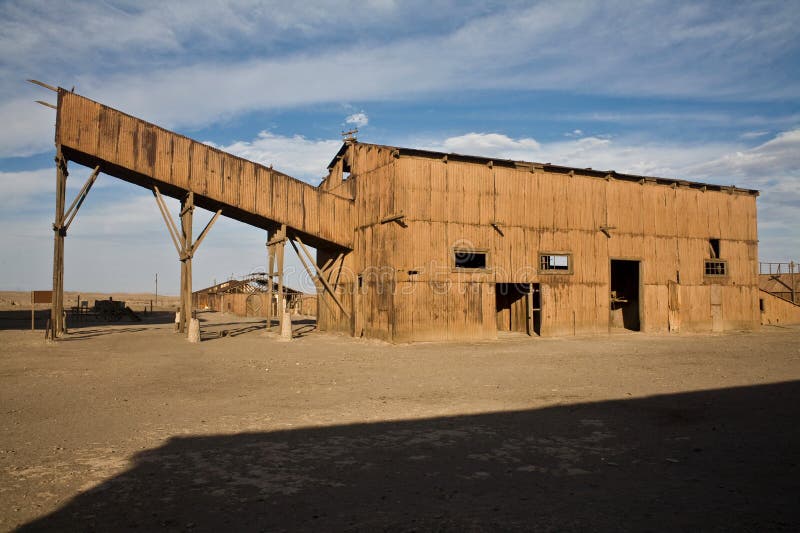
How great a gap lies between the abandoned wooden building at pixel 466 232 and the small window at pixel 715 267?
9cm

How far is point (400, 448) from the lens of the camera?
23.5 ft

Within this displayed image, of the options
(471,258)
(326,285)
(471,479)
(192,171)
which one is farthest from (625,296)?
(471,479)

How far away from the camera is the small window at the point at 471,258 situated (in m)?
24.0

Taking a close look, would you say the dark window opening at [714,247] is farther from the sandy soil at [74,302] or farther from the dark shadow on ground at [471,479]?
the sandy soil at [74,302]

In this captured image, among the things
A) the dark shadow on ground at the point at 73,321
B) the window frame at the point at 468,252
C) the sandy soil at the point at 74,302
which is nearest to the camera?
the window frame at the point at 468,252

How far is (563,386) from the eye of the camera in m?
12.1

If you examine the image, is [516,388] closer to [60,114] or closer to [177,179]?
[177,179]

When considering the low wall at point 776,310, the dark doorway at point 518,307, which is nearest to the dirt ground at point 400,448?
the dark doorway at point 518,307

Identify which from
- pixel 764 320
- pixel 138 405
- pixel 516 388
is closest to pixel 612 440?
pixel 516 388

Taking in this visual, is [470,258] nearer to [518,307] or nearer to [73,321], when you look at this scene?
[518,307]


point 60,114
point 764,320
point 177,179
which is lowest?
point 764,320

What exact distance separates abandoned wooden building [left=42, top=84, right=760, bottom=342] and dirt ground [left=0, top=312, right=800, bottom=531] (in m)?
8.79

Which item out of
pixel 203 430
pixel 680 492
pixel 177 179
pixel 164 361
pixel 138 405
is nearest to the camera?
pixel 680 492

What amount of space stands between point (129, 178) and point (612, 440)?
74.3 feet
